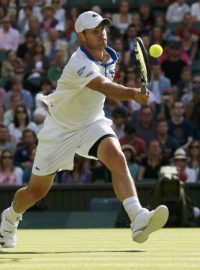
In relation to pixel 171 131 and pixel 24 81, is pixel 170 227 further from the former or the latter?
pixel 24 81

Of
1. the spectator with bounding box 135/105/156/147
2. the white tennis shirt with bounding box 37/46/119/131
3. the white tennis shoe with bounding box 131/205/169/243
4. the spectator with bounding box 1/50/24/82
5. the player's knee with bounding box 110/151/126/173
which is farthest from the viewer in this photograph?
the spectator with bounding box 1/50/24/82

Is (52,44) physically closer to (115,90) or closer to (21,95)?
(21,95)

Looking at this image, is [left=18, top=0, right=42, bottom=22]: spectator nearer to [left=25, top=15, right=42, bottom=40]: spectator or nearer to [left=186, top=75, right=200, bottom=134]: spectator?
[left=25, top=15, right=42, bottom=40]: spectator

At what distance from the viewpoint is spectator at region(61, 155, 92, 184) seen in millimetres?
14797

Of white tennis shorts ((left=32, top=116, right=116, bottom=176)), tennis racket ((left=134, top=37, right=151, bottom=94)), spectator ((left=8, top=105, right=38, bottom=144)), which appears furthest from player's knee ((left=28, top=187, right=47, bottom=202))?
spectator ((left=8, top=105, right=38, bottom=144))

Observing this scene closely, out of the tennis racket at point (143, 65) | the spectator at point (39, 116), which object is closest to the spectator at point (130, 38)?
the spectator at point (39, 116)

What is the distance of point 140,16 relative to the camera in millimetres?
18625

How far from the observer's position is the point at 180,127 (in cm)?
1582

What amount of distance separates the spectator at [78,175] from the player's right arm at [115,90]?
23.7 feet

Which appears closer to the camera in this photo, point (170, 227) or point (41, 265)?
point (41, 265)

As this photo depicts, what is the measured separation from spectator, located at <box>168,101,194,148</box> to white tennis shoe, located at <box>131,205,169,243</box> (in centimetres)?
851

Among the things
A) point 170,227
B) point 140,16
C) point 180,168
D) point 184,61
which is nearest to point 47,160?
point 170,227

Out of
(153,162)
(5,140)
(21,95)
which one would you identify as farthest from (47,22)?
(153,162)

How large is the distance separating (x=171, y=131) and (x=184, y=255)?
8.95 m
